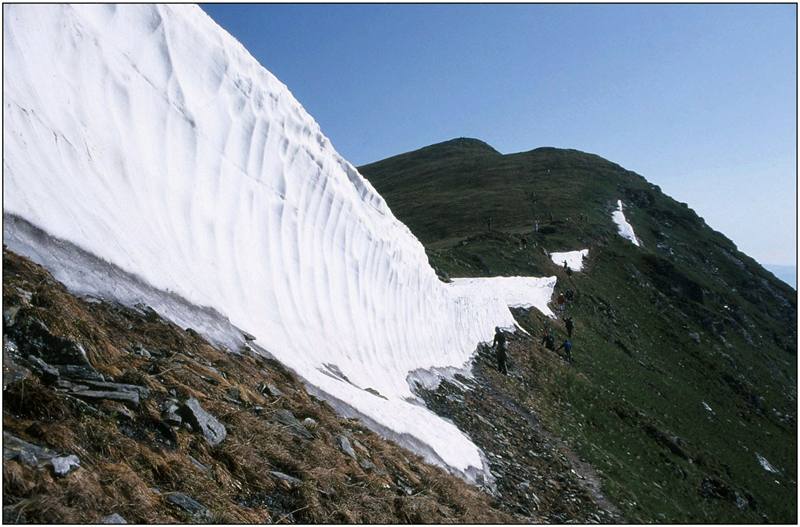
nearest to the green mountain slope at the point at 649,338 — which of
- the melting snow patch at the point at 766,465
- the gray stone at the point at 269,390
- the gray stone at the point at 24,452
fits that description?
the melting snow patch at the point at 766,465

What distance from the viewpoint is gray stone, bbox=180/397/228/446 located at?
5.86 meters

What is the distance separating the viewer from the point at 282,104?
14875 millimetres

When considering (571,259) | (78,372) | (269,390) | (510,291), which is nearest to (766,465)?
(510,291)

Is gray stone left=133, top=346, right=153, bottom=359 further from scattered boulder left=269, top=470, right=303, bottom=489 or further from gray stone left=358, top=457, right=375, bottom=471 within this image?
gray stone left=358, top=457, right=375, bottom=471

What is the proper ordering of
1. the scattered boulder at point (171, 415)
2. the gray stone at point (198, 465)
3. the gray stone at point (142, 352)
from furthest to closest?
1. the gray stone at point (142, 352)
2. the scattered boulder at point (171, 415)
3. the gray stone at point (198, 465)

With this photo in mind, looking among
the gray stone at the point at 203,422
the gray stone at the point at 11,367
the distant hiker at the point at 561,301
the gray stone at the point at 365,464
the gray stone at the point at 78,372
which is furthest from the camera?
the distant hiker at the point at 561,301

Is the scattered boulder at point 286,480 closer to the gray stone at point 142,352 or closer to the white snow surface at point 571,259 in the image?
the gray stone at point 142,352

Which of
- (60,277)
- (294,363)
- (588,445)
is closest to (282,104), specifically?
(294,363)

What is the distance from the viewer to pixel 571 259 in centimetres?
5347

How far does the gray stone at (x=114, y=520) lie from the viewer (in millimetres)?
4164

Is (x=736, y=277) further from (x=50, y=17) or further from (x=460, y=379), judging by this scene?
(x=50, y=17)

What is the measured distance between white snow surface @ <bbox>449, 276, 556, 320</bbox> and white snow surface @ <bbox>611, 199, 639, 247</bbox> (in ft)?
116

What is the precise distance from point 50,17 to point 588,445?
1754 centimetres

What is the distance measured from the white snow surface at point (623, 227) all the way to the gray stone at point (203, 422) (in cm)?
7226
